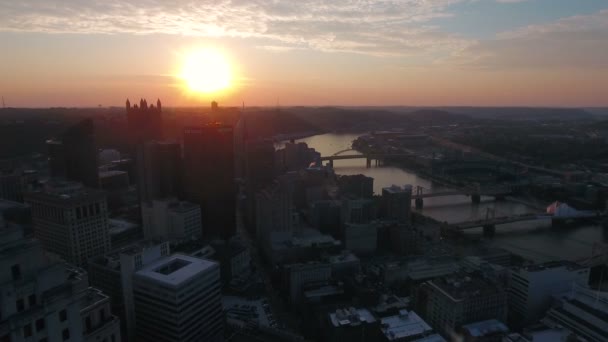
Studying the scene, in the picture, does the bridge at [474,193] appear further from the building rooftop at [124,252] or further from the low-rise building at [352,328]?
the building rooftop at [124,252]

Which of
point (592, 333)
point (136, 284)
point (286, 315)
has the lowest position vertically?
point (286, 315)

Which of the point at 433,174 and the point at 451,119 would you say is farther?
the point at 451,119

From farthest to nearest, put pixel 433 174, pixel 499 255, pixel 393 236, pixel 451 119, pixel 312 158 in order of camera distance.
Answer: pixel 451 119, pixel 312 158, pixel 433 174, pixel 393 236, pixel 499 255

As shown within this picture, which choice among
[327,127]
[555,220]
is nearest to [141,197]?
[555,220]

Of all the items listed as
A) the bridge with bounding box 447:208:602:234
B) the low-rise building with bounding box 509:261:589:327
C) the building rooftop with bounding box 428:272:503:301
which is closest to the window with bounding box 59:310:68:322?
the building rooftop with bounding box 428:272:503:301

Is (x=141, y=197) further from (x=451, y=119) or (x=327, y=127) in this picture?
(x=451, y=119)

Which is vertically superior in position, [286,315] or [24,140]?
[24,140]

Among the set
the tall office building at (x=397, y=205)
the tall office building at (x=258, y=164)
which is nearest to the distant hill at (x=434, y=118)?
the tall office building at (x=258, y=164)

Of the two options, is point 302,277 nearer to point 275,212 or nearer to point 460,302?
point 275,212
